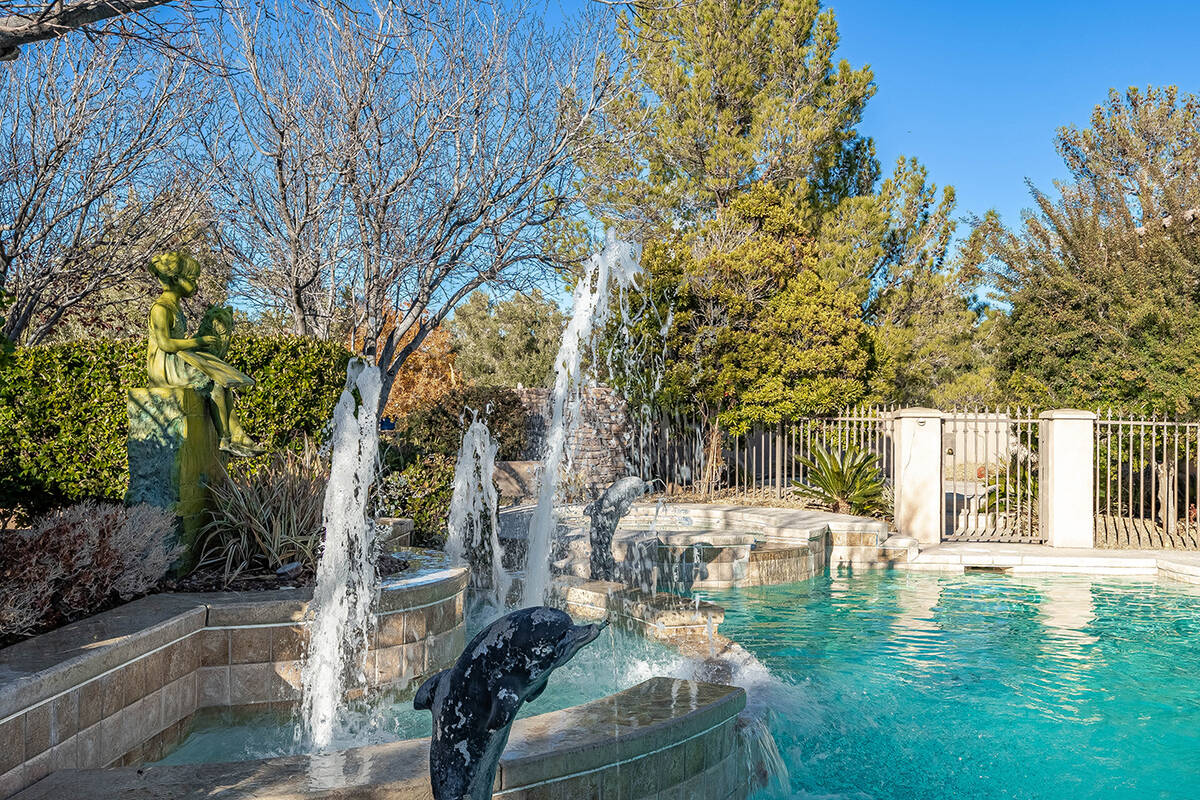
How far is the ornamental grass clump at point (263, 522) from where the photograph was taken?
19.3ft

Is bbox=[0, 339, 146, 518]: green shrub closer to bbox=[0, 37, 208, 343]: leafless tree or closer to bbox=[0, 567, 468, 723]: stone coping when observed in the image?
bbox=[0, 37, 208, 343]: leafless tree

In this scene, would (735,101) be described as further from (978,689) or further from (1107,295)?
(978,689)

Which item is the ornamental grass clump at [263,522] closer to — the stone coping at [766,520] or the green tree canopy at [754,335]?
the stone coping at [766,520]

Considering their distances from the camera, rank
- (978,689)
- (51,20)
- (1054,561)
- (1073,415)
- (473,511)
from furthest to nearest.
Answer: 1. (1073,415)
2. (1054,561)
3. (473,511)
4. (978,689)
5. (51,20)

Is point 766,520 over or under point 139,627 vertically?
under

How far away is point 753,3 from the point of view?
20.0 m

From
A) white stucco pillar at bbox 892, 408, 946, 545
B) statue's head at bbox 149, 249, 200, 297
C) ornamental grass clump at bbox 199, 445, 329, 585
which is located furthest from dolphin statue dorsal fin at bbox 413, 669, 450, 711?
white stucco pillar at bbox 892, 408, 946, 545

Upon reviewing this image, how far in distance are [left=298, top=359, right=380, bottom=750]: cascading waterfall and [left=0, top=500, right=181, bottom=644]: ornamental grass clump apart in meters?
1.01

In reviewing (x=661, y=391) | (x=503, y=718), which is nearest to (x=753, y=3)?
(x=661, y=391)

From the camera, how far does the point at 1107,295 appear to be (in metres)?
15.5

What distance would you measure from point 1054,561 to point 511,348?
22110mm

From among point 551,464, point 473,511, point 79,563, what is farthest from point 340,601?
point 473,511

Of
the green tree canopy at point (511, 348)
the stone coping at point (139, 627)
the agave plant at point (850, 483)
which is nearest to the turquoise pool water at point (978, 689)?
the stone coping at point (139, 627)

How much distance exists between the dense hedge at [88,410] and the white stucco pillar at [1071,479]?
10.6m
